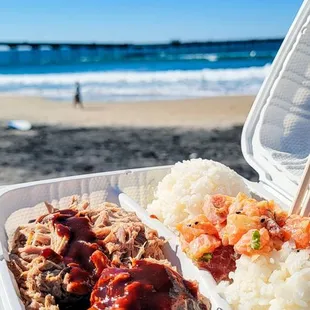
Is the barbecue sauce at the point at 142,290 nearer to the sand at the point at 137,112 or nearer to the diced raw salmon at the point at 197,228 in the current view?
the diced raw salmon at the point at 197,228

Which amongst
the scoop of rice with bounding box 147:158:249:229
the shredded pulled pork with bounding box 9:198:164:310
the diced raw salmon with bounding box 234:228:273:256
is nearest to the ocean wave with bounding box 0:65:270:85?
the scoop of rice with bounding box 147:158:249:229

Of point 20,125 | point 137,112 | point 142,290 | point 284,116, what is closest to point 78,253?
point 142,290

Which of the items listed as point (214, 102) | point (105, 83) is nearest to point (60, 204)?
point (214, 102)

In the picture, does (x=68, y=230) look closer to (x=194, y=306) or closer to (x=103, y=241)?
(x=103, y=241)

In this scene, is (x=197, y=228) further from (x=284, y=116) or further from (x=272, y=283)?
(x=284, y=116)

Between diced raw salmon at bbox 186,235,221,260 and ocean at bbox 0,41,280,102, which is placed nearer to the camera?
diced raw salmon at bbox 186,235,221,260

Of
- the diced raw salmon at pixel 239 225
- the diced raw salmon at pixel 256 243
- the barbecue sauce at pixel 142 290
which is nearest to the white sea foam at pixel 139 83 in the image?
the diced raw salmon at pixel 239 225

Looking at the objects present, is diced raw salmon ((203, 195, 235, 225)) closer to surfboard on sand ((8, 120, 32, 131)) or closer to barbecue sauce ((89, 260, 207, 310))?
barbecue sauce ((89, 260, 207, 310))
